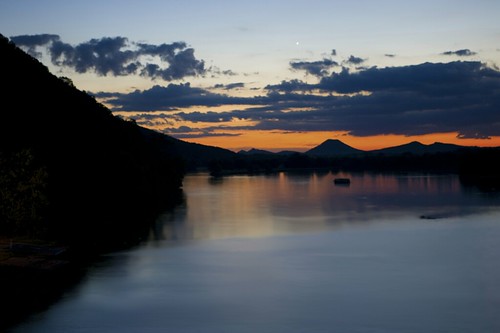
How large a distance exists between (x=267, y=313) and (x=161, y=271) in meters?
10.6

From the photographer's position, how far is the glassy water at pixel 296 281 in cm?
2419

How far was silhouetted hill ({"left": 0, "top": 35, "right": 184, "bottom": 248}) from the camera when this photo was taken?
4156cm

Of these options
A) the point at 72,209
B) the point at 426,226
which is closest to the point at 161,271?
the point at 72,209

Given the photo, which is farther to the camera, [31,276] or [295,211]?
[295,211]

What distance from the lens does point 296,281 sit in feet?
104

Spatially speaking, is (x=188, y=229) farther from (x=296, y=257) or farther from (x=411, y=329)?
(x=411, y=329)

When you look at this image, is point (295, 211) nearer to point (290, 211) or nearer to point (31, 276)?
point (290, 211)

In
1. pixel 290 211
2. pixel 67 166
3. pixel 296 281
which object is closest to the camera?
pixel 296 281

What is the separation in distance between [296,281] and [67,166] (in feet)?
105

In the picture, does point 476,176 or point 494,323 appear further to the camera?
point 476,176

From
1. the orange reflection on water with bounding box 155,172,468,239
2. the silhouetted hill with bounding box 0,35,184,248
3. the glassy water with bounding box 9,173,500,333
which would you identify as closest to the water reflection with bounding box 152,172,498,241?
the orange reflection on water with bounding box 155,172,468,239

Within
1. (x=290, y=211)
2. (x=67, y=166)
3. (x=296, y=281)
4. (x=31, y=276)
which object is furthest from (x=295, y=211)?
(x=31, y=276)

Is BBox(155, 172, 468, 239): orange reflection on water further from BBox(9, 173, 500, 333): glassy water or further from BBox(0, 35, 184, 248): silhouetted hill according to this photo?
BBox(0, 35, 184, 248): silhouetted hill

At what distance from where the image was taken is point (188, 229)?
180ft
